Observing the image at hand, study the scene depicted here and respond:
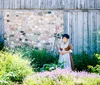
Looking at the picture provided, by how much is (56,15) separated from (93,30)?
5.70ft

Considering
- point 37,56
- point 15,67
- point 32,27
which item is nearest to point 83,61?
point 37,56

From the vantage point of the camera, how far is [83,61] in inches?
554

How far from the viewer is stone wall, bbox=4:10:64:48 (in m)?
15.5

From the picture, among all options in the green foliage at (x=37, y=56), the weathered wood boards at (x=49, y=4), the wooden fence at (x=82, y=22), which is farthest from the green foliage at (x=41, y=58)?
the weathered wood boards at (x=49, y=4)

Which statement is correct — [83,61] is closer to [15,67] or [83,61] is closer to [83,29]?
[83,29]

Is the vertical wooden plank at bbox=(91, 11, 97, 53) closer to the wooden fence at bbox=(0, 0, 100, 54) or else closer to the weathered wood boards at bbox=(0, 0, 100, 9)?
the wooden fence at bbox=(0, 0, 100, 54)

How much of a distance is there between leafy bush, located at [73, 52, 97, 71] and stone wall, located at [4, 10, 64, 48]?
159 cm

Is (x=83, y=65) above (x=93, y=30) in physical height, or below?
below

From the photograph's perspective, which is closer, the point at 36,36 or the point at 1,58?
the point at 1,58

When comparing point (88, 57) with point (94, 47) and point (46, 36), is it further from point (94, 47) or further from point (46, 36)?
point (46, 36)

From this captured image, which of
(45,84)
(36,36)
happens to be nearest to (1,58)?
(45,84)

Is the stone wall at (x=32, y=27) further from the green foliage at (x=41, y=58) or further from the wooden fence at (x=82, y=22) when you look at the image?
the green foliage at (x=41, y=58)

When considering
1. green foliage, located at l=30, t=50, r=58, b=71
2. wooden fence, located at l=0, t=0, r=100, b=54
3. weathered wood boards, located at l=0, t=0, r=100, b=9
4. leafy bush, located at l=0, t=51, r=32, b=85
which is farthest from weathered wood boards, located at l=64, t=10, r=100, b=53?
leafy bush, located at l=0, t=51, r=32, b=85

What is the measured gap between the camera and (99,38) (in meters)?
14.9
